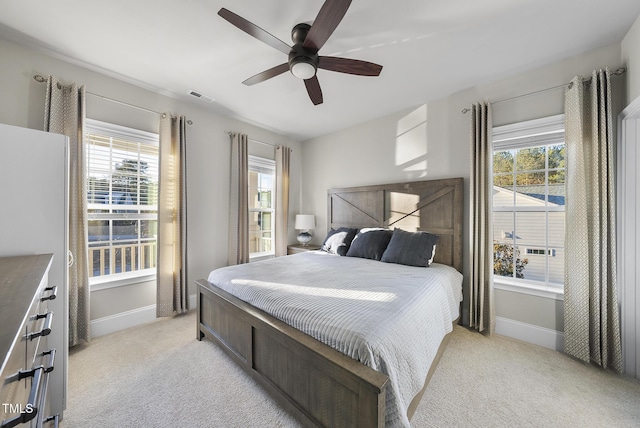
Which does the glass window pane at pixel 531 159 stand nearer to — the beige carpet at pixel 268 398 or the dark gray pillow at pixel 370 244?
the dark gray pillow at pixel 370 244

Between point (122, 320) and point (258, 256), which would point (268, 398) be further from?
point (258, 256)

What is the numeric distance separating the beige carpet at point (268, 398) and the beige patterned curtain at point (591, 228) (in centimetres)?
26

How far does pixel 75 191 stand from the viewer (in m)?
2.37

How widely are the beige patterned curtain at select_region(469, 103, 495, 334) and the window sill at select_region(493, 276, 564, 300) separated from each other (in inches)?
7.3

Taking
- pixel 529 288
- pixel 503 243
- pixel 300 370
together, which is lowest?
pixel 300 370

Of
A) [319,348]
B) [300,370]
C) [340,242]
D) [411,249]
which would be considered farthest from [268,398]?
[340,242]

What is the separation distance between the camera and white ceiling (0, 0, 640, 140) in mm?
1797

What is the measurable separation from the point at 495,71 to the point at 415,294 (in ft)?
8.12

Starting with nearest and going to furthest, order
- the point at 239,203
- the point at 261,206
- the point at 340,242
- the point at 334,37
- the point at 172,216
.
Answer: the point at 334,37 → the point at 172,216 → the point at 340,242 → the point at 239,203 → the point at 261,206

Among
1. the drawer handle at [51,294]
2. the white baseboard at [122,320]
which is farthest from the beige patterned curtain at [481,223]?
the white baseboard at [122,320]

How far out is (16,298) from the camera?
0.81m

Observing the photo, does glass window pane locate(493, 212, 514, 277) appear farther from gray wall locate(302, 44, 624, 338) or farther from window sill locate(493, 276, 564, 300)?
gray wall locate(302, 44, 624, 338)

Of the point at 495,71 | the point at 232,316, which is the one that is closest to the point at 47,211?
the point at 232,316

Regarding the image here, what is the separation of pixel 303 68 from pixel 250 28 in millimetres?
443
